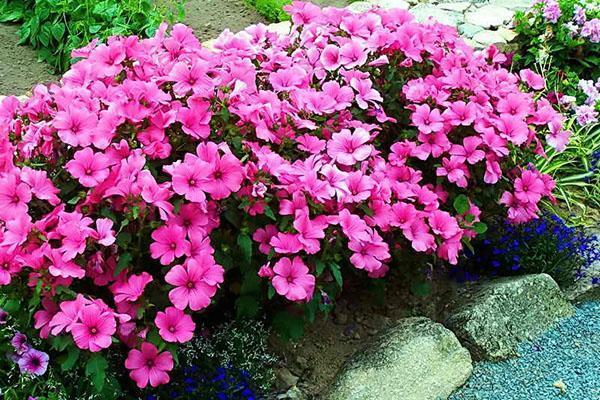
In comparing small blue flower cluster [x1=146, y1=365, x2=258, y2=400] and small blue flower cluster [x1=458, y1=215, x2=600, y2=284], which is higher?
small blue flower cluster [x1=146, y1=365, x2=258, y2=400]

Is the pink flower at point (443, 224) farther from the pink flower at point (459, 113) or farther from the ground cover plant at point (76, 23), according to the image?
the ground cover plant at point (76, 23)

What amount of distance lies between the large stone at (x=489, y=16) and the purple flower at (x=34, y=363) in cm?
349

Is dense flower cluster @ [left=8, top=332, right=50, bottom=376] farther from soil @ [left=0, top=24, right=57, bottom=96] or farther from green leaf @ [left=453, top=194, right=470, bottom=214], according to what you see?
soil @ [left=0, top=24, right=57, bottom=96]

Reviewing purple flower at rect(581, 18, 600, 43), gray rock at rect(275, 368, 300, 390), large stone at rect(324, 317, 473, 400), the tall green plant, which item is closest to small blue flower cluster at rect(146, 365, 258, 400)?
gray rock at rect(275, 368, 300, 390)

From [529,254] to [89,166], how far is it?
1722mm

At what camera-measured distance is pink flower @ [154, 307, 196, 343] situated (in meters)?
2.06

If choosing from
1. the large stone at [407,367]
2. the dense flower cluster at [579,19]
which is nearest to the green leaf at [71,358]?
the large stone at [407,367]

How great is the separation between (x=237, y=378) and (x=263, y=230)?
1.71ft

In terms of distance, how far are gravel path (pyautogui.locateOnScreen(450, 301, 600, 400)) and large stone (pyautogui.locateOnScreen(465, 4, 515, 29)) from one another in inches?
97.8

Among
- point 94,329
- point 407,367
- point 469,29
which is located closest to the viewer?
point 94,329

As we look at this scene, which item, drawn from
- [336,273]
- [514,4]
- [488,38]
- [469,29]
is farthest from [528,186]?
[514,4]

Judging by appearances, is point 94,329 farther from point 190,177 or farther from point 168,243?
point 190,177

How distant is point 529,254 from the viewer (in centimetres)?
298

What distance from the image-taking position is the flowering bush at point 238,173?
2.06m
